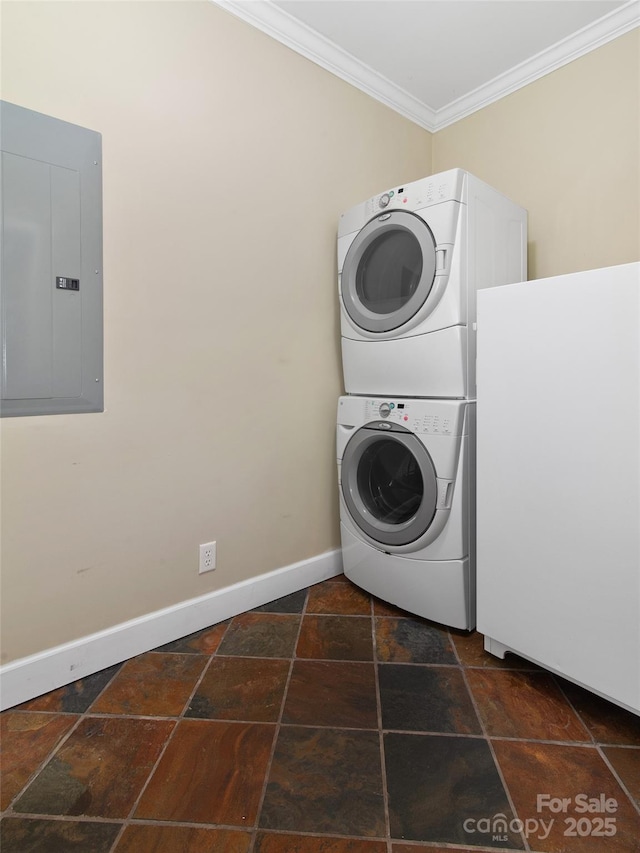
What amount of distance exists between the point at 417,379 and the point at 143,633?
1372mm

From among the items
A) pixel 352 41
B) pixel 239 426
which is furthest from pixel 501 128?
pixel 239 426

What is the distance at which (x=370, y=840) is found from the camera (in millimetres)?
939

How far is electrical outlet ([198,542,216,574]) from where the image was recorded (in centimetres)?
175

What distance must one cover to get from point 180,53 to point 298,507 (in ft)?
5.93

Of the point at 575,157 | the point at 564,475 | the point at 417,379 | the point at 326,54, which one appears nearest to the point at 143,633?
the point at 417,379

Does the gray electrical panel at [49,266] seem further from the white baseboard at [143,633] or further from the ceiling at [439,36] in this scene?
the ceiling at [439,36]

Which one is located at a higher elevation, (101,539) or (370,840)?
(101,539)

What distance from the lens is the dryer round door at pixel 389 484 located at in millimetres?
1699

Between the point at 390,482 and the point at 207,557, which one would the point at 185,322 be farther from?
the point at 390,482

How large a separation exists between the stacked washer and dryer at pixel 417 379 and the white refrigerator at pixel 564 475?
0.15 meters

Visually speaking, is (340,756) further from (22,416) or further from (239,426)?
(22,416)

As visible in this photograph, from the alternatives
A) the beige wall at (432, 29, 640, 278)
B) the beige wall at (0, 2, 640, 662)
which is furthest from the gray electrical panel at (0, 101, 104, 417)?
the beige wall at (432, 29, 640, 278)

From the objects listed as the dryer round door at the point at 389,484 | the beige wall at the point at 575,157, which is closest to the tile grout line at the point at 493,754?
the dryer round door at the point at 389,484

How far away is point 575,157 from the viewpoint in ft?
6.68
